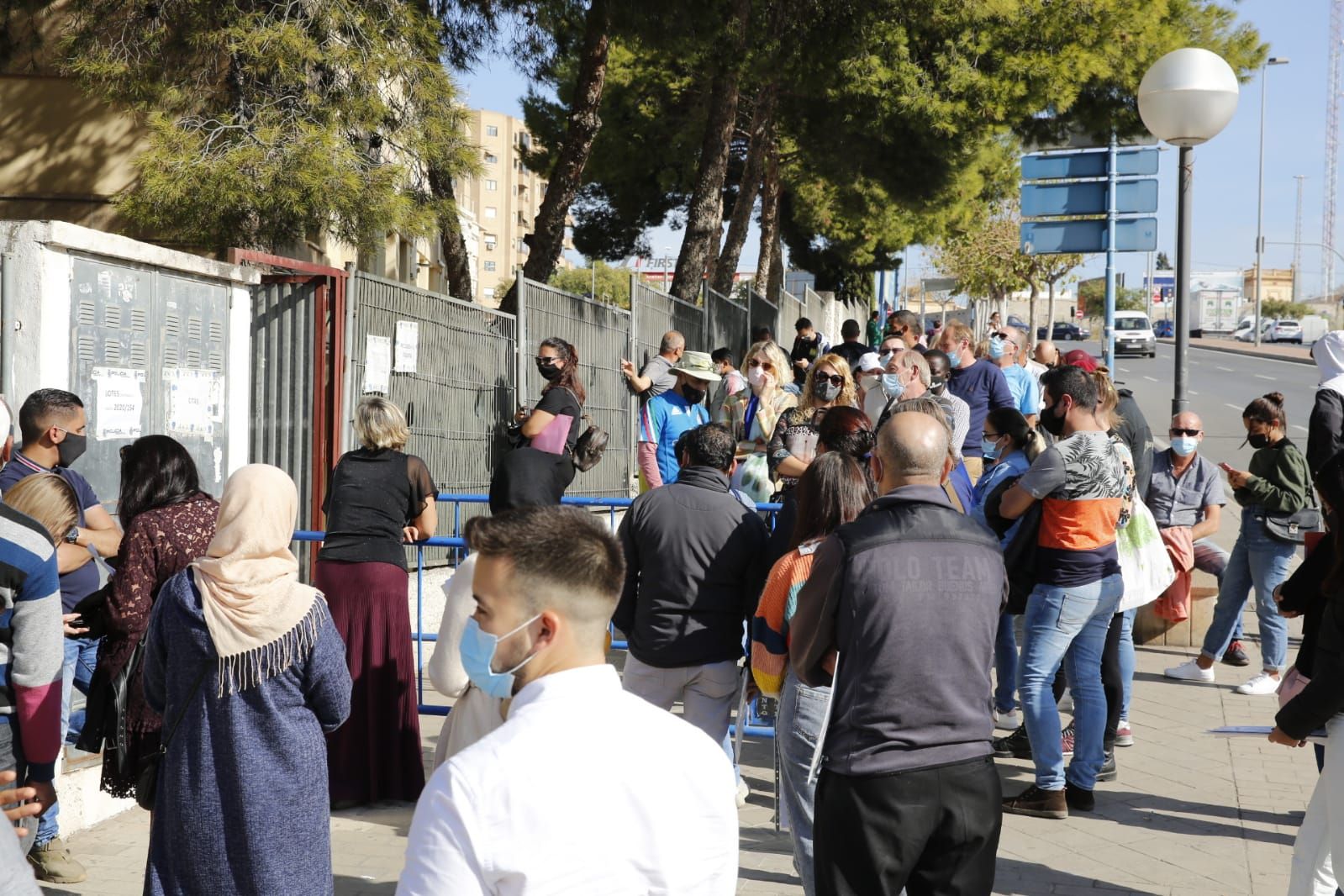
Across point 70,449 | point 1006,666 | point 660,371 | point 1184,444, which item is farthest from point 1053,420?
point 660,371

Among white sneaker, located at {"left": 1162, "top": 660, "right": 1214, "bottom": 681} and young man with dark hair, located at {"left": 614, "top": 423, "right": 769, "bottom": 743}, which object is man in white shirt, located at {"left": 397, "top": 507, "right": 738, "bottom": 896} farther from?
white sneaker, located at {"left": 1162, "top": 660, "right": 1214, "bottom": 681}

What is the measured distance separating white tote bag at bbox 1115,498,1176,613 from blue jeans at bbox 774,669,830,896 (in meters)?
2.45

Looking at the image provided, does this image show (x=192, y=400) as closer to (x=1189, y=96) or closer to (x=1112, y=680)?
(x=1112, y=680)

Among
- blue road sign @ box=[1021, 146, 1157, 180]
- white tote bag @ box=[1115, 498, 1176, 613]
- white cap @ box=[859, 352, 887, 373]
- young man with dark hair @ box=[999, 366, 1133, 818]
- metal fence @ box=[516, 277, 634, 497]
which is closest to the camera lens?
young man with dark hair @ box=[999, 366, 1133, 818]

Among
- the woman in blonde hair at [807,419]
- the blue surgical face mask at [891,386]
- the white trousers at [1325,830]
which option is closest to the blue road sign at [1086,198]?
the blue surgical face mask at [891,386]

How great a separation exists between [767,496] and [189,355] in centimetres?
331

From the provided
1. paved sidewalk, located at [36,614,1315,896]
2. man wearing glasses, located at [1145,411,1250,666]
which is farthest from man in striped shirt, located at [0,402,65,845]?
man wearing glasses, located at [1145,411,1250,666]

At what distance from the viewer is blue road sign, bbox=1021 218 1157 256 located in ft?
40.7

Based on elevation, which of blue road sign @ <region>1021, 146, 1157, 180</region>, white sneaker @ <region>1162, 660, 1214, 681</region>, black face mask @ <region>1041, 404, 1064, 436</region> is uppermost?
blue road sign @ <region>1021, 146, 1157, 180</region>

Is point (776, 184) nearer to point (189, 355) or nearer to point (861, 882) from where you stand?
point (189, 355)

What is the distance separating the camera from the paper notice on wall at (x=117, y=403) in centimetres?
627

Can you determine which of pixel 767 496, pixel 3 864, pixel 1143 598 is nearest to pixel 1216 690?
pixel 1143 598

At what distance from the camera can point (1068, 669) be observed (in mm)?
5934

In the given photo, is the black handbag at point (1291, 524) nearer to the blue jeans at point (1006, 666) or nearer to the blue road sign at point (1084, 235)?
the blue jeans at point (1006, 666)
